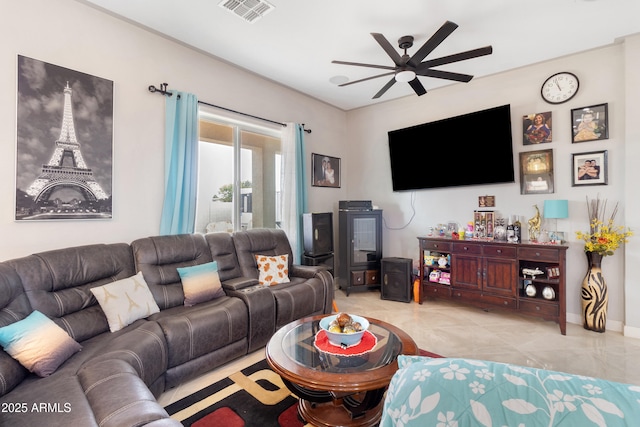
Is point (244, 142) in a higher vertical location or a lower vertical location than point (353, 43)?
lower

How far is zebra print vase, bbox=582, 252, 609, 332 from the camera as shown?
10.2 feet

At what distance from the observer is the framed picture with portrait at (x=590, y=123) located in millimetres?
3250

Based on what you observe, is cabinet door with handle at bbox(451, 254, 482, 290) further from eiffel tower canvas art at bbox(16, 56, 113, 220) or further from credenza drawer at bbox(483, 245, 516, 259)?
eiffel tower canvas art at bbox(16, 56, 113, 220)

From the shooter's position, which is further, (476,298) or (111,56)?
(476,298)

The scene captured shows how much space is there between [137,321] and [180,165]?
5.17 feet

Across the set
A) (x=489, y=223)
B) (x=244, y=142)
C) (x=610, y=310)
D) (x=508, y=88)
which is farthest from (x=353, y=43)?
(x=610, y=310)

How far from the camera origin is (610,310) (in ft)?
10.6

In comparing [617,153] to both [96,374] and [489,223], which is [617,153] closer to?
[489,223]

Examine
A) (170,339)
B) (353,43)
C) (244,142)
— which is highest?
(353,43)

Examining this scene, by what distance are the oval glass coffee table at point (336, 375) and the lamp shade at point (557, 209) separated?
8.14 feet

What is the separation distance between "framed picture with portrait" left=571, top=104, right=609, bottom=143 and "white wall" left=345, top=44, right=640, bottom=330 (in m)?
→ 0.06

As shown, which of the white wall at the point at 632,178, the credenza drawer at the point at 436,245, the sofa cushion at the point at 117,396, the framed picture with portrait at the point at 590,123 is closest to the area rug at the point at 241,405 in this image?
the sofa cushion at the point at 117,396

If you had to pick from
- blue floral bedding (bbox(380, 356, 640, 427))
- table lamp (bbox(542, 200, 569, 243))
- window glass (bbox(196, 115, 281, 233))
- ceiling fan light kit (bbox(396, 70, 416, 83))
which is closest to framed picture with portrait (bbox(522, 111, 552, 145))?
table lamp (bbox(542, 200, 569, 243))

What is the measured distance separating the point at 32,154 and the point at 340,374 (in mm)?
2792
